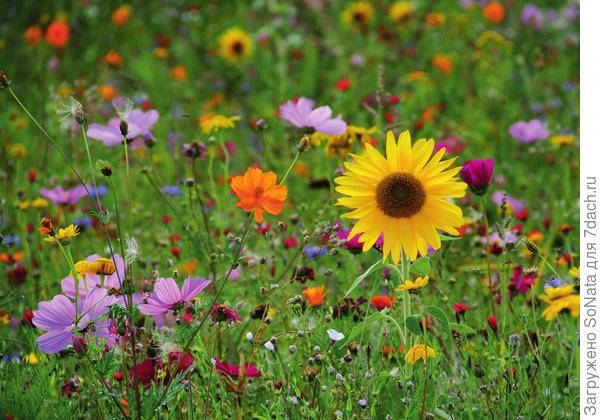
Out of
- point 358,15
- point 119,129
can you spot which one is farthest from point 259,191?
point 358,15

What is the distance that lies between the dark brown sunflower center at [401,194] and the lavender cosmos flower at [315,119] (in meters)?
0.51

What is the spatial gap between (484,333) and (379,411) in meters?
0.38

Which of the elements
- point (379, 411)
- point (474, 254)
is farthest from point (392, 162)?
point (474, 254)

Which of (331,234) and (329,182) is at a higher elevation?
(329,182)

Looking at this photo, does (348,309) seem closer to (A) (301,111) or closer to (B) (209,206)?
(A) (301,111)

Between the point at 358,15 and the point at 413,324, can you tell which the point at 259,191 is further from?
the point at 358,15

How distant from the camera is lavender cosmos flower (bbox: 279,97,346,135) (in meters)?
1.98

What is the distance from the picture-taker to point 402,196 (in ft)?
4.80

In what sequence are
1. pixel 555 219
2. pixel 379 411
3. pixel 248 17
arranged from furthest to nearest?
pixel 248 17 < pixel 555 219 < pixel 379 411

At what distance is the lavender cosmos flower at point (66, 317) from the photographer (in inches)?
58.6

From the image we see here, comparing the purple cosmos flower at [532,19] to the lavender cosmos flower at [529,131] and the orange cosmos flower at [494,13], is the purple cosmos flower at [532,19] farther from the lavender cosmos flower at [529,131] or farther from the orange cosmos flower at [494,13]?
the lavender cosmos flower at [529,131]

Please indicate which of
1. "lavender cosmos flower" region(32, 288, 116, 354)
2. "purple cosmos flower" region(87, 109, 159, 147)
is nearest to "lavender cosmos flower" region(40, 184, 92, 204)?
"purple cosmos flower" region(87, 109, 159, 147)

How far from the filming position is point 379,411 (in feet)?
5.63

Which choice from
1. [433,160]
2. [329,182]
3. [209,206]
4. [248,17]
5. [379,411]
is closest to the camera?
[433,160]
